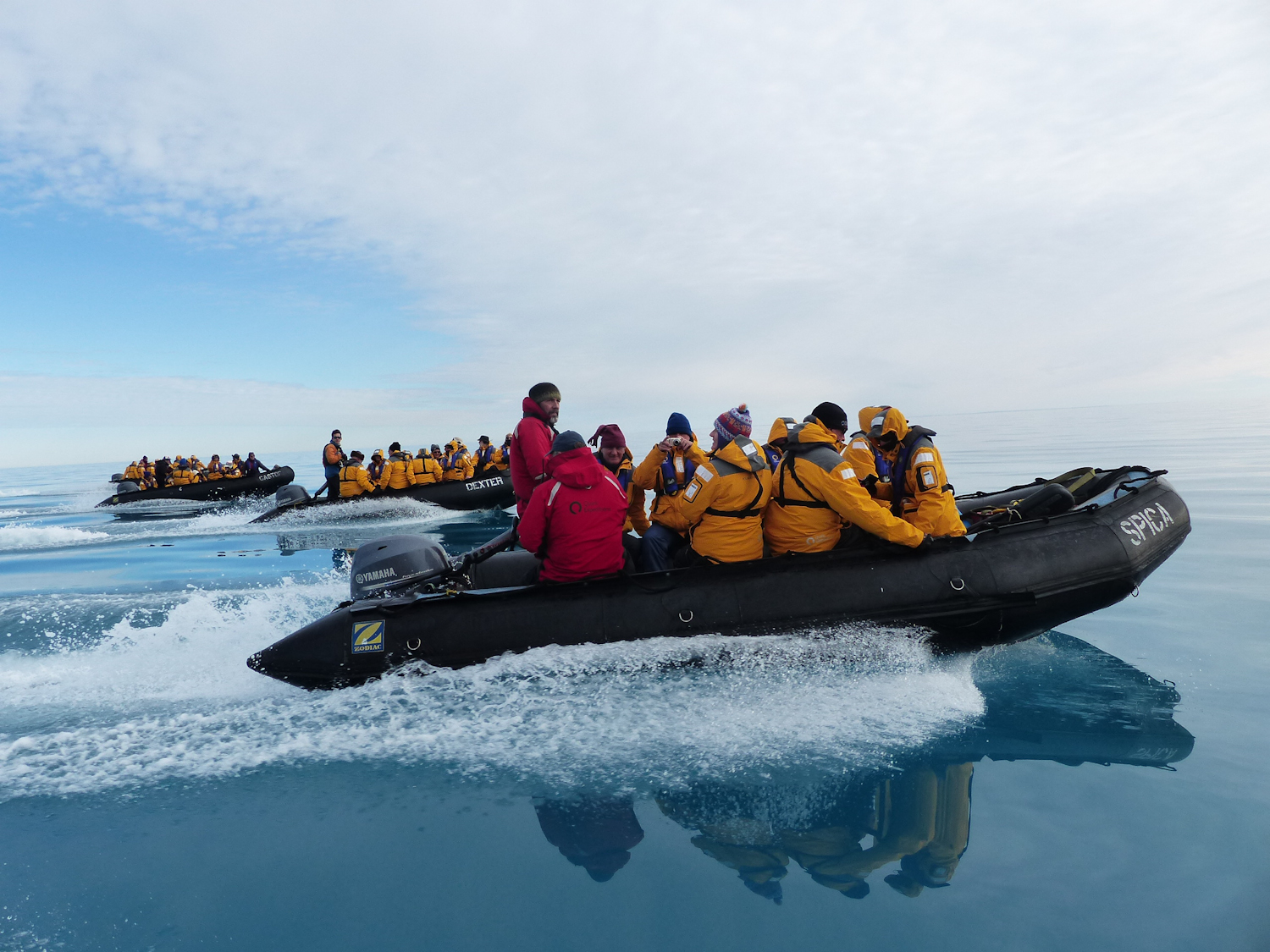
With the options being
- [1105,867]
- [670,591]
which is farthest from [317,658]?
[1105,867]

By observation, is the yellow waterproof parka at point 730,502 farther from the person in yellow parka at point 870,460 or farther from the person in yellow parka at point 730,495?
the person in yellow parka at point 870,460

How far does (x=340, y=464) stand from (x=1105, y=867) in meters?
16.4

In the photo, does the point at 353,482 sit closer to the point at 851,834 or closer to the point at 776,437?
the point at 776,437

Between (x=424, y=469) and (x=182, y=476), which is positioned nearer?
(x=424, y=469)

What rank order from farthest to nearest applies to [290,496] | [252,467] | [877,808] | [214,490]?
[252,467], [214,490], [290,496], [877,808]

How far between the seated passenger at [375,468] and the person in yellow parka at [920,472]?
12610mm

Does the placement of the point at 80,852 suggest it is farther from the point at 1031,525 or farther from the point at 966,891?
the point at 1031,525

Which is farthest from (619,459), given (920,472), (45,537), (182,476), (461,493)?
(182,476)

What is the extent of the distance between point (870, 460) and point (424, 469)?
1198 centimetres

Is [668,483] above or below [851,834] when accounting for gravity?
above

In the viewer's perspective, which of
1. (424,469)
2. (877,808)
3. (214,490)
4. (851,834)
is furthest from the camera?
(214,490)

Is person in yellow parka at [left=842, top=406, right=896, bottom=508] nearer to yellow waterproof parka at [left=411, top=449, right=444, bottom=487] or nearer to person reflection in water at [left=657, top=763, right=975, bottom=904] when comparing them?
person reflection in water at [left=657, top=763, right=975, bottom=904]

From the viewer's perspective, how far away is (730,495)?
14.3ft

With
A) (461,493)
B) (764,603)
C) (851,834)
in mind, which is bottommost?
(851,834)
